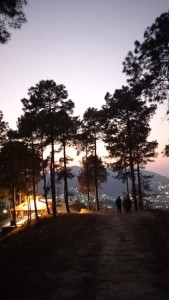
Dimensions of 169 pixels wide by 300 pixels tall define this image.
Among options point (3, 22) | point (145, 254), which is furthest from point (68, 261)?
point (3, 22)

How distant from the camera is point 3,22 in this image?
1344cm

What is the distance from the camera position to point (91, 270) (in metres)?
11.9

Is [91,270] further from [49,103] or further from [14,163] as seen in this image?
[14,163]

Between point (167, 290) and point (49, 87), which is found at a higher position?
point (49, 87)

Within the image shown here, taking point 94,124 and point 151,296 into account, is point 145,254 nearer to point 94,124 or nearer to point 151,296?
point 151,296

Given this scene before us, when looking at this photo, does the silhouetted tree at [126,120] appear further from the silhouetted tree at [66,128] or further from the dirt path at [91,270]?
the dirt path at [91,270]

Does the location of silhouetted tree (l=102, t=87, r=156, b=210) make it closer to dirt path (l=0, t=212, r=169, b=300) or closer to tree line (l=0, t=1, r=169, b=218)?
tree line (l=0, t=1, r=169, b=218)

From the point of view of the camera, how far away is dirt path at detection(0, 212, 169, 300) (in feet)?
30.9

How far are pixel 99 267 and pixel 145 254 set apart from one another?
8.04ft

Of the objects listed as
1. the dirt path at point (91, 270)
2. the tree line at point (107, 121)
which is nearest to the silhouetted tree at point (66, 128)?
the tree line at point (107, 121)

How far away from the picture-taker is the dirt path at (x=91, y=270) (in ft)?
30.9

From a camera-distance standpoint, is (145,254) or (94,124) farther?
(94,124)

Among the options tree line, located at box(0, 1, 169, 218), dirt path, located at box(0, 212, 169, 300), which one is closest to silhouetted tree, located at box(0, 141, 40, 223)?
tree line, located at box(0, 1, 169, 218)

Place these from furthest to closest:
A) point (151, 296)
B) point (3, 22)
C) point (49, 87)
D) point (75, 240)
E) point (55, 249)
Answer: point (49, 87) < point (75, 240) < point (55, 249) < point (3, 22) < point (151, 296)
